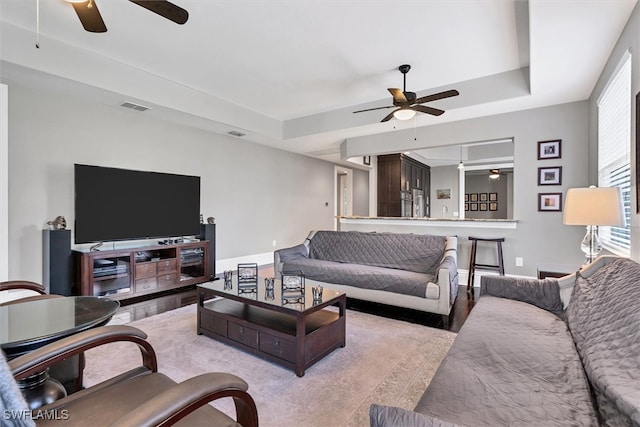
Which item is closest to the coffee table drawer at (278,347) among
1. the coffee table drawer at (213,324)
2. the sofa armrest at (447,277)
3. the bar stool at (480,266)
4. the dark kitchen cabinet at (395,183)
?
the coffee table drawer at (213,324)

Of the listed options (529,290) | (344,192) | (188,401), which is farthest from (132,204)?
(344,192)

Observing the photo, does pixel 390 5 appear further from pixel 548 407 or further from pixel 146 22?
pixel 548 407

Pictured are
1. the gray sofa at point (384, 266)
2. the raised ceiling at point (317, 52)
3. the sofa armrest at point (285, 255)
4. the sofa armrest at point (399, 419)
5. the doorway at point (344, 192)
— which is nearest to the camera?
the sofa armrest at point (399, 419)

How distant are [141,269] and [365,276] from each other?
9.26 feet

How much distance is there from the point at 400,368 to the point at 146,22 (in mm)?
3571

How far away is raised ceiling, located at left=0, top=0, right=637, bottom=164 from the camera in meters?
2.53

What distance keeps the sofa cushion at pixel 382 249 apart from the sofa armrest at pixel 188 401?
10.1ft

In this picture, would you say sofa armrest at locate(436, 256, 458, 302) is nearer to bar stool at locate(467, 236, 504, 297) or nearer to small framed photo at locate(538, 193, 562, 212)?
bar stool at locate(467, 236, 504, 297)

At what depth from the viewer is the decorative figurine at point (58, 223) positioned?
138 inches

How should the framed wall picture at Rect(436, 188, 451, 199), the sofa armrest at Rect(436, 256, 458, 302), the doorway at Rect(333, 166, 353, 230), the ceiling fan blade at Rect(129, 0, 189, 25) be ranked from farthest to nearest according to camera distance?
the framed wall picture at Rect(436, 188, 451, 199)
the doorway at Rect(333, 166, 353, 230)
the sofa armrest at Rect(436, 256, 458, 302)
the ceiling fan blade at Rect(129, 0, 189, 25)

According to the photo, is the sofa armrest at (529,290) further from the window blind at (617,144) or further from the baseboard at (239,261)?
the baseboard at (239,261)

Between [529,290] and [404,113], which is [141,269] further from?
[529,290]

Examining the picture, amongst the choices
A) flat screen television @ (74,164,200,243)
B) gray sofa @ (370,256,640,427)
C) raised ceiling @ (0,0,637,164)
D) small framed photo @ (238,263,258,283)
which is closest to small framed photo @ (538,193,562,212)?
raised ceiling @ (0,0,637,164)

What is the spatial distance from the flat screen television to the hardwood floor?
881 mm
